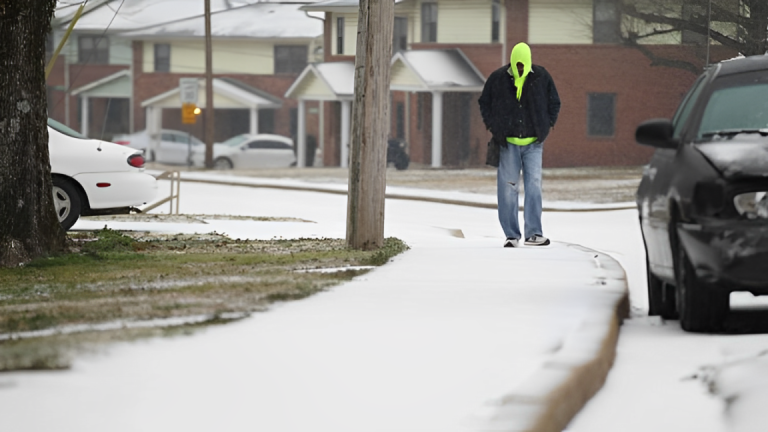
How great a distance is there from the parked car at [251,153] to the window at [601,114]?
13.8m

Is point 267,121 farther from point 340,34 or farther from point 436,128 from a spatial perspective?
point 436,128

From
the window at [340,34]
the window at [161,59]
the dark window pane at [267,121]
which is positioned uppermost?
the window at [340,34]

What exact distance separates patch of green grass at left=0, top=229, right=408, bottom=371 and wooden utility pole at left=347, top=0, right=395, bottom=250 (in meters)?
0.26

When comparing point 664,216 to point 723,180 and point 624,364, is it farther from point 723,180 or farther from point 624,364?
point 624,364

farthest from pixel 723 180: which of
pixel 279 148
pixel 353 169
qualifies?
pixel 279 148

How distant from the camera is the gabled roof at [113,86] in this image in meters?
73.3

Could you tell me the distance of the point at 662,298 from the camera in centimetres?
944

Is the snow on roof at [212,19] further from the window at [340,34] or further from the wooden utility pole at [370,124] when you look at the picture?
the wooden utility pole at [370,124]

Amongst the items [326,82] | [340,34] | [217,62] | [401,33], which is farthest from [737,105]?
[217,62]

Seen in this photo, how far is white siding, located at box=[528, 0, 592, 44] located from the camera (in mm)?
48719

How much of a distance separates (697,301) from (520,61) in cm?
526

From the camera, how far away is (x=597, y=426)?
20.3ft

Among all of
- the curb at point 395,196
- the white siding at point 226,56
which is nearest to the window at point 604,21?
the curb at point 395,196

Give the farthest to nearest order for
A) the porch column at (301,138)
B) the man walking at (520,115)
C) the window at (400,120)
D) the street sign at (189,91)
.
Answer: the porch column at (301,138) < the window at (400,120) < the street sign at (189,91) < the man walking at (520,115)
